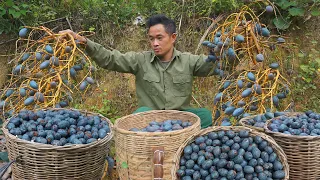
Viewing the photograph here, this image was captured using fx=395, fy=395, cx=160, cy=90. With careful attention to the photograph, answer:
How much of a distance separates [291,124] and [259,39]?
66 centimetres

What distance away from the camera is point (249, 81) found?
8.25 ft

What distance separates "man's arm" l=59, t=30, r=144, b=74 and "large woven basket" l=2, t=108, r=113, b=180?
967 mm

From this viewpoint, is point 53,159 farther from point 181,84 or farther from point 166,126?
point 181,84

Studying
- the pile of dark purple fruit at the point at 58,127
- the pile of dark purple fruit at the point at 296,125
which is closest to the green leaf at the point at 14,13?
the pile of dark purple fruit at the point at 58,127

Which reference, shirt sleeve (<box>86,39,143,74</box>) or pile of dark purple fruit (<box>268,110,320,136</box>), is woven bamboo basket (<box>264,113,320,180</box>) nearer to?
pile of dark purple fruit (<box>268,110,320,136</box>)

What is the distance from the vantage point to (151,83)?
3.26 meters

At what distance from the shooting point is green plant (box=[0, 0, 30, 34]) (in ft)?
15.3

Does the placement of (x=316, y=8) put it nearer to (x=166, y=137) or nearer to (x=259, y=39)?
(x=259, y=39)

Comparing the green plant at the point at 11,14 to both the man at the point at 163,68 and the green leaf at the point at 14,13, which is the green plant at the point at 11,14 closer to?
the green leaf at the point at 14,13

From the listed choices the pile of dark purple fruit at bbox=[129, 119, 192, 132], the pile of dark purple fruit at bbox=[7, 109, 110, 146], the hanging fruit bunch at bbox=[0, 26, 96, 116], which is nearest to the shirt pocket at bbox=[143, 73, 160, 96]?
the pile of dark purple fruit at bbox=[129, 119, 192, 132]

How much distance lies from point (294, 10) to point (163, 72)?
1.93 m

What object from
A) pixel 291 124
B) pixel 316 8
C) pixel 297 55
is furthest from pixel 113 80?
pixel 291 124

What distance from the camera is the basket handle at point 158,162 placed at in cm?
223

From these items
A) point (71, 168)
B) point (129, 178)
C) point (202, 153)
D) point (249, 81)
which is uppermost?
point (249, 81)
